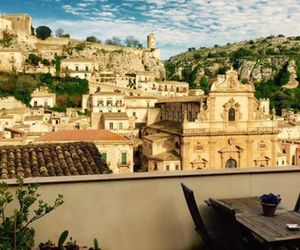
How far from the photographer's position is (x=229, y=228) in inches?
136

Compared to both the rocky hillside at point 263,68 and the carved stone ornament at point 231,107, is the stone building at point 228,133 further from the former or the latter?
the rocky hillside at point 263,68

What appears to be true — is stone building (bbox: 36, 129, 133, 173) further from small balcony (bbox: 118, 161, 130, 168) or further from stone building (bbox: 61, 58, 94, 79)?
stone building (bbox: 61, 58, 94, 79)

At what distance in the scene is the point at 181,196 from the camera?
426 centimetres

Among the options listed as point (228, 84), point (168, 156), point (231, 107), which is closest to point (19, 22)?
point (228, 84)

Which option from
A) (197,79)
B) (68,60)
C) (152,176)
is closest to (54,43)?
(68,60)

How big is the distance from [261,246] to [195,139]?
30210mm

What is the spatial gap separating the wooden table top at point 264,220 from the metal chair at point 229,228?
6.3 inches

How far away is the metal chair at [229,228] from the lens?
3.38m

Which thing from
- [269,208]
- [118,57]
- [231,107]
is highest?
[118,57]

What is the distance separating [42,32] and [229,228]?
91011mm

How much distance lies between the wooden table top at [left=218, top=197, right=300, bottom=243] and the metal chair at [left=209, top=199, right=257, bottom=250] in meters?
0.16

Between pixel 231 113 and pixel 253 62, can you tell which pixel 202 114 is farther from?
pixel 253 62

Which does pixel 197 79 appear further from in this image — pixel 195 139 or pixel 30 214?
pixel 30 214

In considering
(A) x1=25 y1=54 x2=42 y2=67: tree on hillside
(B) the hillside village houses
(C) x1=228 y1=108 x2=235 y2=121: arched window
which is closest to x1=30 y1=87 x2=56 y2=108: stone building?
(B) the hillside village houses
